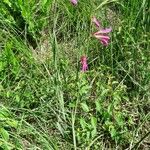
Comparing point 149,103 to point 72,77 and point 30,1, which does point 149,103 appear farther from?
point 30,1

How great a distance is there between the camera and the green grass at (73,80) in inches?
80.3

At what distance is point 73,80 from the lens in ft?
7.38

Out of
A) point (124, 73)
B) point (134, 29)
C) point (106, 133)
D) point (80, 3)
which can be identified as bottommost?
point (106, 133)

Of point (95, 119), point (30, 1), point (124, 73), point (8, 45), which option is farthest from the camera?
point (30, 1)

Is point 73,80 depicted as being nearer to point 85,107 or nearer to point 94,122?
point 85,107

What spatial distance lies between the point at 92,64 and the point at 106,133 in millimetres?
463

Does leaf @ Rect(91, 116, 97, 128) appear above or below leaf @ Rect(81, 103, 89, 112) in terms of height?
below

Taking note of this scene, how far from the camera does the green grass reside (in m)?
2.04

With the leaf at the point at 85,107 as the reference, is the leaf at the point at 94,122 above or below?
below

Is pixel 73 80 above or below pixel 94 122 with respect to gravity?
above

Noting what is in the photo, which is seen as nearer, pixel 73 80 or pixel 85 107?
pixel 85 107

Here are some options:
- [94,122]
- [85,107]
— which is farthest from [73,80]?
[94,122]

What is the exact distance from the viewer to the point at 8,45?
222cm

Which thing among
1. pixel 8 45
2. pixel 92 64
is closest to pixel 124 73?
pixel 92 64
